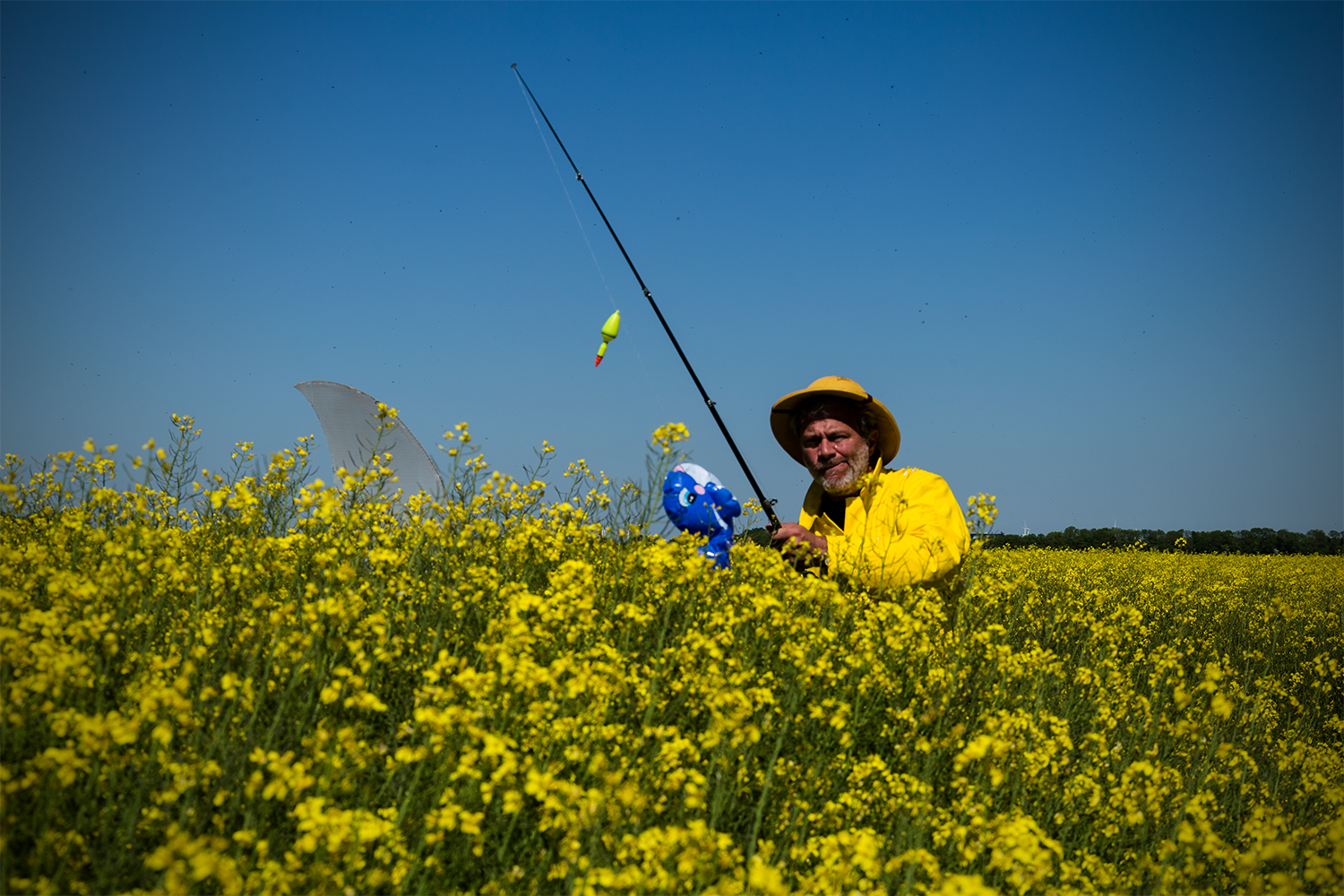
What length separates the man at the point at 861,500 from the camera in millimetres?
3727

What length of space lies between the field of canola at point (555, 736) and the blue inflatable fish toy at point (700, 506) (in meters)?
0.57

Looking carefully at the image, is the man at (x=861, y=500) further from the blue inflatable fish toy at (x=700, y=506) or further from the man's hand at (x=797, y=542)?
the blue inflatable fish toy at (x=700, y=506)

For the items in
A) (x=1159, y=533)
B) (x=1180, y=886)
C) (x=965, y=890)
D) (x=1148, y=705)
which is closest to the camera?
(x=965, y=890)

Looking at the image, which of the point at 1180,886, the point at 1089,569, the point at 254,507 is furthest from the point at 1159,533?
the point at 254,507

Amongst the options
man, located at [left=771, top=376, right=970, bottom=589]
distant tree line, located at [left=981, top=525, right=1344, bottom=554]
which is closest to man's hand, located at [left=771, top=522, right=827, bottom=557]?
man, located at [left=771, top=376, right=970, bottom=589]

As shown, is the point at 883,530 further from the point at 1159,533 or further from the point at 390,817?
the point at 1159,533

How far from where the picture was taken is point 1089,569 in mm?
9492

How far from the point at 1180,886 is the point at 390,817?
2.38 metres

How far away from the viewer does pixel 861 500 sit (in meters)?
4.43

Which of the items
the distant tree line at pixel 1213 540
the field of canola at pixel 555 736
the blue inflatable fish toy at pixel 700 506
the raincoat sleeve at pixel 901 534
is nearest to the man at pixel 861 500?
the raincoat sleeve at pixel 901 534

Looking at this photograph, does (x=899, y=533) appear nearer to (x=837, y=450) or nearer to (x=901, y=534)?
(x=901, y=534)

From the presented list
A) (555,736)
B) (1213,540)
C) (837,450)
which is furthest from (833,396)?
(1213,540)

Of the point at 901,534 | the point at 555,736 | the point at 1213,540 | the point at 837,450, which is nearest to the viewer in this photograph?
the point at 555,736

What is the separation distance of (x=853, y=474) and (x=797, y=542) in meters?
0.84
